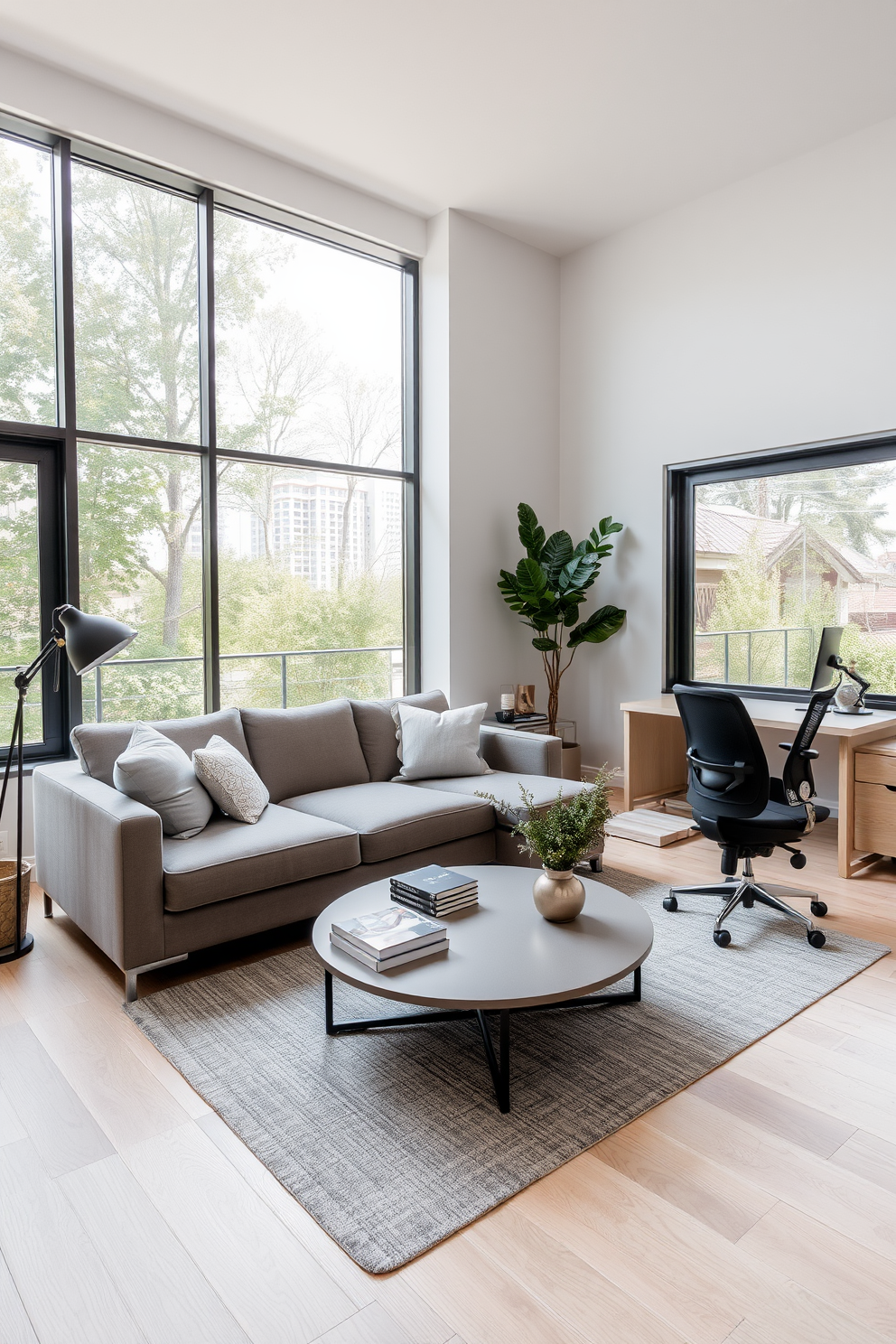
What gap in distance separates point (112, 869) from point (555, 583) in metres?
3.49

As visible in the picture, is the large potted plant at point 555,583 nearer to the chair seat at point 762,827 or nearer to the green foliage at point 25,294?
the chair seat at point 762,827

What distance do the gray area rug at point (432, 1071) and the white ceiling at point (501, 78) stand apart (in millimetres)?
3744

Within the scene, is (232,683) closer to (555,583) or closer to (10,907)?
(10,907)

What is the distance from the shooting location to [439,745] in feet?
12.9

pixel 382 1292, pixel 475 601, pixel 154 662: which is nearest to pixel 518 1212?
pixel 382 1292

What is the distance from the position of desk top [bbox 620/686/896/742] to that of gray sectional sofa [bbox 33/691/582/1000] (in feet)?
3.16

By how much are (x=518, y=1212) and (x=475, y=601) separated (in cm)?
401

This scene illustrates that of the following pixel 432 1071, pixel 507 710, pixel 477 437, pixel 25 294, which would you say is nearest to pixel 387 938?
pixel 432 1071

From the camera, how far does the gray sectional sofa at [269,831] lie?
2596 mm

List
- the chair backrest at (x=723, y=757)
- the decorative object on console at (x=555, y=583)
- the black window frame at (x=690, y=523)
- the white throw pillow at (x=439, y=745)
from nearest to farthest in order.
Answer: the chair backrest at (x=723, y=757) → the white throw pillow at (x=439, y=745) → the black window frame at (x=690, y=523) → the decorative object on console at (x=555, y=583)

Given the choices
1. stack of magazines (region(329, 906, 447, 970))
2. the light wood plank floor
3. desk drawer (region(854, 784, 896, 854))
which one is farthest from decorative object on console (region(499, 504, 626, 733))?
the light wood plank floor

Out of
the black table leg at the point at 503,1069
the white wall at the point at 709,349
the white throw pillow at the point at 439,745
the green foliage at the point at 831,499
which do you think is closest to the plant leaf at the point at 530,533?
the white wall at the point at 709,349

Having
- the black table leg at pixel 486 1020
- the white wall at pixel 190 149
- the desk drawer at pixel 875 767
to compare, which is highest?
the white wall at pixel 190 149

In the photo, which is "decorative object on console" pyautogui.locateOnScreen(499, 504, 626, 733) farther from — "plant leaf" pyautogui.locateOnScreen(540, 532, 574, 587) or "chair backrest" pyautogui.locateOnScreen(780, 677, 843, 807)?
"chair backrest" pyautogui.locateOnScreen(780, 677, 843, 807)
